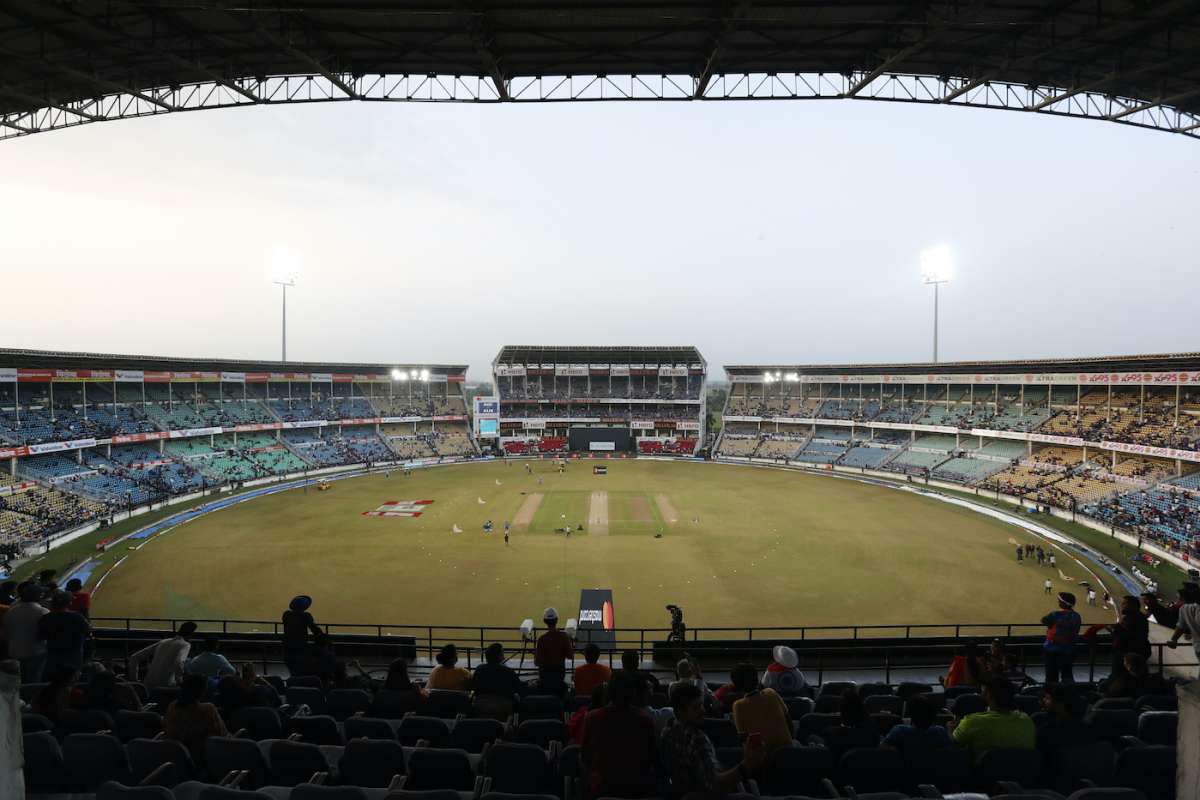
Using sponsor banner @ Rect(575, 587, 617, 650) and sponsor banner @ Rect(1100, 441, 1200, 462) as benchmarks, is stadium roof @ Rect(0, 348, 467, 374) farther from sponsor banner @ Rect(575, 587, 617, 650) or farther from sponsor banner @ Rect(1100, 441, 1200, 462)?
sponsor banner @ Rect(1100, 441, 1200, 462)

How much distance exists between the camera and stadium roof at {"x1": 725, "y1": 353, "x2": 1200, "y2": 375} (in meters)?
42.0

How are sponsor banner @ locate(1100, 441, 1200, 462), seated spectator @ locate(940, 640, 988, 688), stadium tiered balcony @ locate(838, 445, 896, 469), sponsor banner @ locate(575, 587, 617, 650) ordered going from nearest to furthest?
seated spectator @ locate(940, 640, 988, 688) → sponsor banner @ locate(575, 587, 617, 650) → sponsor banner @ locate(1100, 441, 1200, 462) → stadium tiered balcony @ locate(838, 445, 896, 469)

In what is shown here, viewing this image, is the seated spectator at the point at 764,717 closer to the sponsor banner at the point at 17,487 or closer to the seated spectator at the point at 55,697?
the seated spectator at the point at 55,697

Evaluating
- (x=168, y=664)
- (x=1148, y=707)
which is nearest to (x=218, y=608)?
(x=168, y=664)

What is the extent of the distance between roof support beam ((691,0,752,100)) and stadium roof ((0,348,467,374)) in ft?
179

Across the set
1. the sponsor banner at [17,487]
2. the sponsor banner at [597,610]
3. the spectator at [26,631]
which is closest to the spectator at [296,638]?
the spectator at [26,631]

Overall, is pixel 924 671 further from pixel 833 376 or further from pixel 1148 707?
pixel 833 376

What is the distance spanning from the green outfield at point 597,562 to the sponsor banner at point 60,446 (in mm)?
13744

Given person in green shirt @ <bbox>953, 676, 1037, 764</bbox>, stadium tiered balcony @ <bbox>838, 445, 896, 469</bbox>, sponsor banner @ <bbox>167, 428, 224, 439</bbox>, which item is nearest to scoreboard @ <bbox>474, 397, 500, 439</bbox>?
sponsor banner @ <bbox>167, 428, 224, 439</bbox>

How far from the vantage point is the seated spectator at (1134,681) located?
7.35 meters

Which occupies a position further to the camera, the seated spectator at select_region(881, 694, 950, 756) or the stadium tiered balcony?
the stadium tiered balcony

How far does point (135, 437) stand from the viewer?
49.3 meters

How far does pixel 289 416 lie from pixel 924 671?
229 ft

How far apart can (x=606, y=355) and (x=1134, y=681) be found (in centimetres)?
7622
